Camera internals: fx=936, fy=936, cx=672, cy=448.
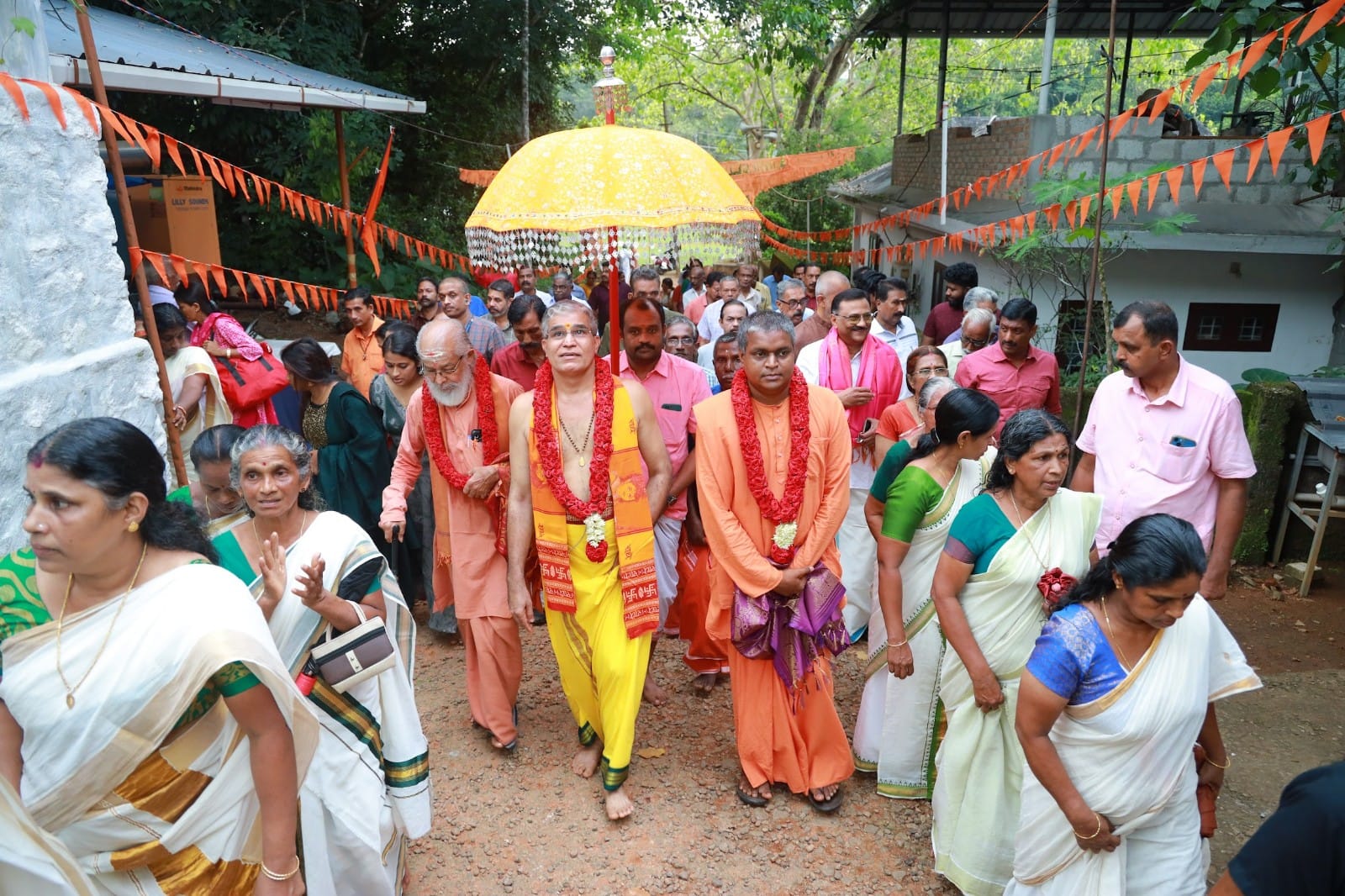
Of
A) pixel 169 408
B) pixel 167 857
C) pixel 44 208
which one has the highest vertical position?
pixel 44 208

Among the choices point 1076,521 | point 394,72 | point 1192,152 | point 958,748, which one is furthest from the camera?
point 394,72

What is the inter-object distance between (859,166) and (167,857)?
81.7 feet

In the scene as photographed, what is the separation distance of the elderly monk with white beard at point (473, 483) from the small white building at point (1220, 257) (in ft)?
19.8

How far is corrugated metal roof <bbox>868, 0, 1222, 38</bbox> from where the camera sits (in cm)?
1212

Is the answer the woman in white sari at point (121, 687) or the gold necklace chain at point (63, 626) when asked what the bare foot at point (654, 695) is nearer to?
the woman in white sari at point (121, 687)

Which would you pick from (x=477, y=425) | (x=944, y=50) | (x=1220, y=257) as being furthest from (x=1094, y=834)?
(x=944, y=50)

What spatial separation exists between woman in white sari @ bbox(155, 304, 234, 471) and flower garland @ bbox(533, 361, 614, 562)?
6.55 ft

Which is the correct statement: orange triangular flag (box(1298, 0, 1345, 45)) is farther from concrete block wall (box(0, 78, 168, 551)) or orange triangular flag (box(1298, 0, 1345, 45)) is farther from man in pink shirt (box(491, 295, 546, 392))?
concrete block wall (box(0, 78, 168, 551))

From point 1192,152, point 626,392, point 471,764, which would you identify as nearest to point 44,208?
point 626,392

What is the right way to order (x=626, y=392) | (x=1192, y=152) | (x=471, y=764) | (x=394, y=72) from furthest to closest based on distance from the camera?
(x=394, y=72)
(x=1192, y=152)
(x=471, y=764)
(x=626, y=392)

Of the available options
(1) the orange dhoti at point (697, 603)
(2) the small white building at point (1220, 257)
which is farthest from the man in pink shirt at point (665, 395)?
(2) the small white building at point (1220, 257)

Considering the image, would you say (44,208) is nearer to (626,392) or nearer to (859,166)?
(626,392)

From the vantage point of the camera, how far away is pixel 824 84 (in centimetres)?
2264

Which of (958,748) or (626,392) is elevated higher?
(626,392)
